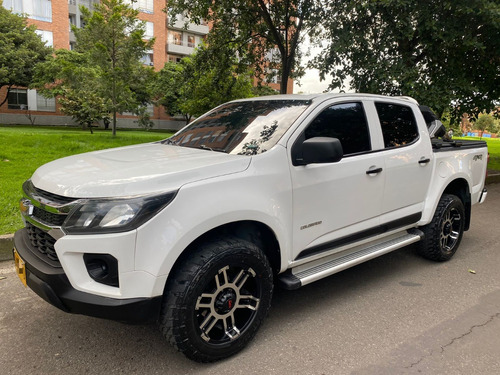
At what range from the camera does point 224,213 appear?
2.36 meters

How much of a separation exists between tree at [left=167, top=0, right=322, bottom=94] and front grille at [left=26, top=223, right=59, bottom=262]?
8703mm

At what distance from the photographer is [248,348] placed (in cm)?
266

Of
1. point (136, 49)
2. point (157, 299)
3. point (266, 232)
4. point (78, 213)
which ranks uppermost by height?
point (136, 49)

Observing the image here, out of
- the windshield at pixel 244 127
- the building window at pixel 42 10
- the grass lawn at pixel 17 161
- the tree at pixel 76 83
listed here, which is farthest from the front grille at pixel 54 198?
the building window at pixel 42 10

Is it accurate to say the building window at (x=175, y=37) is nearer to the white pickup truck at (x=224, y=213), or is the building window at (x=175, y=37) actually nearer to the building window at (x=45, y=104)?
the building window at (x=45, y=104)

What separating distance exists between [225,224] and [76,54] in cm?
2944

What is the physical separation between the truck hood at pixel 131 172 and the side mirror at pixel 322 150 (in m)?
0.44

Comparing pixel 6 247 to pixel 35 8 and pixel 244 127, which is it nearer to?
pixel 244 127

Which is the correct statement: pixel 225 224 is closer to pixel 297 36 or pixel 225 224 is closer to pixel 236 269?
pixel 236 269

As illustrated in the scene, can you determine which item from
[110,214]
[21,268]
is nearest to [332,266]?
[110,214]

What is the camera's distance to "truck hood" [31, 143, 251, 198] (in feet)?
7.11

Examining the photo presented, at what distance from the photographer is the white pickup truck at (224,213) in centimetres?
212

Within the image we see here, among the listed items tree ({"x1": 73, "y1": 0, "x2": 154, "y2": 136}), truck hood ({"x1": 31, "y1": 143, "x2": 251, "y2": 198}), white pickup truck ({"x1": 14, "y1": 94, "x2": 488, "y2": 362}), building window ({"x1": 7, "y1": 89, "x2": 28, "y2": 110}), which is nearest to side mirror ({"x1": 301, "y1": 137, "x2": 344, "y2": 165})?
white pickup truck ({"x1": 14, "y1": 94, "x2": 488, "y2": 362})

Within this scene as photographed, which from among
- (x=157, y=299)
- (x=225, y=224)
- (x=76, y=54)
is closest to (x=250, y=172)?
(x=225, y=224)
